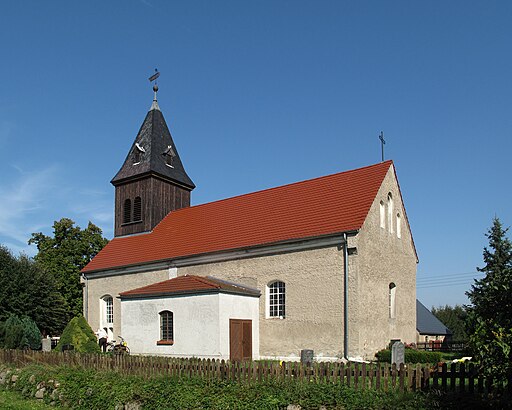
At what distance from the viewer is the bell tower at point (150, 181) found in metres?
32.9

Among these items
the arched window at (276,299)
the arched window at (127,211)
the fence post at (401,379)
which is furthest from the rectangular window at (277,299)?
the arched window at (127,211)

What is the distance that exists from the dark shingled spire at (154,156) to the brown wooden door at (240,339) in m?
14.0

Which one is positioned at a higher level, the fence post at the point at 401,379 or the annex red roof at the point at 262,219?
the annex red roof at the point at 262,219

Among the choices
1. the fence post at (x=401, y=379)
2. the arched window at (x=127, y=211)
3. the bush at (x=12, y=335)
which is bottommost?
the bush at (x=12, y=335)

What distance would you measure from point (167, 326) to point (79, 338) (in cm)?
502

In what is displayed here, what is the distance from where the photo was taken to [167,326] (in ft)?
75.9

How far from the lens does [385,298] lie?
23.0 m

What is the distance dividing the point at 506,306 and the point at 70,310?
41.1m

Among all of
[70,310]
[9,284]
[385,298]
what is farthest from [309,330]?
[70,310]

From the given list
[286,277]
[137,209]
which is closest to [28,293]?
[137,209]

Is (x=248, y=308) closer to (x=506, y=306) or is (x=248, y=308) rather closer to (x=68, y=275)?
(x=506, y=306)

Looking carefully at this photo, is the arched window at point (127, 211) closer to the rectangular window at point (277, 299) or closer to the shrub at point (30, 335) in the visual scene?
the shrub at point (30, 335)

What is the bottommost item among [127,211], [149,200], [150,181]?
[127,211]

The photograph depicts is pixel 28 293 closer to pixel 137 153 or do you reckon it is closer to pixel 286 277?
pixel 137 153
